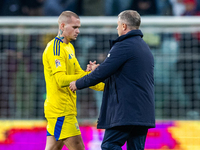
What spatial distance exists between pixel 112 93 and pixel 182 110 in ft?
10.6

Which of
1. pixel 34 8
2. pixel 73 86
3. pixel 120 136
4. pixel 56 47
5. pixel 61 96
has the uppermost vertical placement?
pixel 34 8

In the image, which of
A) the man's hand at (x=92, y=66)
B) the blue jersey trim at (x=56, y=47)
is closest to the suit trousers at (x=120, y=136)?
the man's hand at (x=92, y=66)

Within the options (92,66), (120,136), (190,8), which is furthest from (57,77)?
(190,8)

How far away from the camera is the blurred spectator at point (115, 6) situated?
659 centimetres

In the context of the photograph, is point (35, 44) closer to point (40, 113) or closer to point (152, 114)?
point (40, 113)

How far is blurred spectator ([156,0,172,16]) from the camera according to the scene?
6531 millimetres

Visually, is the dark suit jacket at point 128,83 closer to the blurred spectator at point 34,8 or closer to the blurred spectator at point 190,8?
the blurred spectator at point 190,8

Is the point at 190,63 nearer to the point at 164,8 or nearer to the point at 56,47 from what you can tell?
the point at 164,8

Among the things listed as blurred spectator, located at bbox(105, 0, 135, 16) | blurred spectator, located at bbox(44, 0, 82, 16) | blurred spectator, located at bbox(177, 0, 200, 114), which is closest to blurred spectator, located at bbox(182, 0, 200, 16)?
blurred spectator, located at bbox(177, 0, 200, 114)

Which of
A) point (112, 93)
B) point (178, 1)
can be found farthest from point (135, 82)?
point (178, 1)

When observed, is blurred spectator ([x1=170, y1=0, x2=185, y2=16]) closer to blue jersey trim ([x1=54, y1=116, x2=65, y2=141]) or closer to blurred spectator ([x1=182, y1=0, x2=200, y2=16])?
blurred spectator ([x1=182, y1=0, x2=200, y2=16])

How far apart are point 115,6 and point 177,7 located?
3.42 ft

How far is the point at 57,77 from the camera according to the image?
138 inches

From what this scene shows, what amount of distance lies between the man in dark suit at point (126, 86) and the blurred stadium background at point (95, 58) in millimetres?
2835
